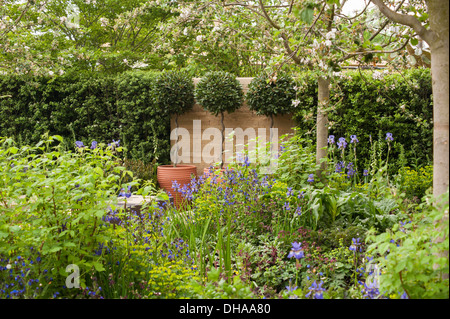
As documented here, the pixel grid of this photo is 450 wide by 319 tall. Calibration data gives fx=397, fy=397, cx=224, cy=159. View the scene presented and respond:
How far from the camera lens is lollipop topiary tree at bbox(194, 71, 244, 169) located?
6.82 meters

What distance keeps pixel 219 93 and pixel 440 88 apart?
198 inches

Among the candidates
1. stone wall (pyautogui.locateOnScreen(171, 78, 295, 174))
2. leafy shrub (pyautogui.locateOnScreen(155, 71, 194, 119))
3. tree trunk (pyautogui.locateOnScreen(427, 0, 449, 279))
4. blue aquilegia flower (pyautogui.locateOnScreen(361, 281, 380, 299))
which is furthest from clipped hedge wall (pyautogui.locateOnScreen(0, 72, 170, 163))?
tree trunk (pyautogui.locateOnScreen(427, 0, 449, 279))

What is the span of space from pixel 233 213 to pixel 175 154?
13.7 ft

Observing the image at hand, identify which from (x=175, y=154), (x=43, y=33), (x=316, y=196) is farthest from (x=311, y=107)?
(x=43, y=33)

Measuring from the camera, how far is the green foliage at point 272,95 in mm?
6438

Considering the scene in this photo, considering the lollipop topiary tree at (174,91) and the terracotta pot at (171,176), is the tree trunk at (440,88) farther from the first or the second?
the lollipop topiary tree at (174,91)

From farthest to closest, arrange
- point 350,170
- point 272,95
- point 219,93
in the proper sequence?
point 219,93 < point 272,95 < point 350,170

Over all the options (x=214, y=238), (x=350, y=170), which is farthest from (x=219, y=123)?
(x=214, y=238)

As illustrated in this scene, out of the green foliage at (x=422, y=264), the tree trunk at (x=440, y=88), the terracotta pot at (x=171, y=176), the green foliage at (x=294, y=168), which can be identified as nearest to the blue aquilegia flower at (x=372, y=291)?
the green foliage at (x=422, y=264)

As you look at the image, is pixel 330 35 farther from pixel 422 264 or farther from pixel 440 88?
pixel 422 264

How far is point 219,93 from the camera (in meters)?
6.78

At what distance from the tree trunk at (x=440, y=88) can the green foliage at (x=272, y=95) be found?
4.37m

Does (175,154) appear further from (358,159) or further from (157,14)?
(157,14)

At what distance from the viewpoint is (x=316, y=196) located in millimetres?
3471
